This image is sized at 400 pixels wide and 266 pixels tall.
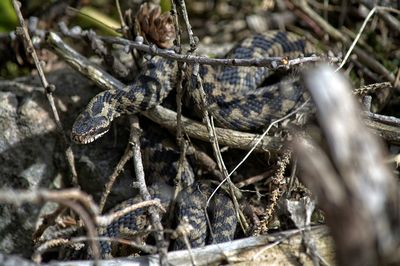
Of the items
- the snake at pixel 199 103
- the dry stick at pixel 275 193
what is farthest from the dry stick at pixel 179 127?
the dry stick at pixel 275 193

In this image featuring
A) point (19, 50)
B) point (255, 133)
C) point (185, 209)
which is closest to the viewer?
point (185, 209)

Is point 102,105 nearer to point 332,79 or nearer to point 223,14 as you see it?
point 223,14

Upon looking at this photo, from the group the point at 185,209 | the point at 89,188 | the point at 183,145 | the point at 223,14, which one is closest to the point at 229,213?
the point at 185,209

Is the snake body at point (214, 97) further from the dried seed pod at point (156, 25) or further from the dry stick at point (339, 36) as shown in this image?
the dry stick at point (339, 36)

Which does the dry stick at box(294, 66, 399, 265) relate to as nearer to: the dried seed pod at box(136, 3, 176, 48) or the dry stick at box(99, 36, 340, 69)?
the dry stick at box(99, 36, 340, 69)

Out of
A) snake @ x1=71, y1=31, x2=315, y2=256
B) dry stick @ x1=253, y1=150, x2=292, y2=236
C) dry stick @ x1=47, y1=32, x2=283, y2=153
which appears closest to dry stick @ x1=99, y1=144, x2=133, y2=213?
snake @ x1=71, y1=31, x2=315, y2=256

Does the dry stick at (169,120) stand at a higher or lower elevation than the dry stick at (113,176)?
higher
